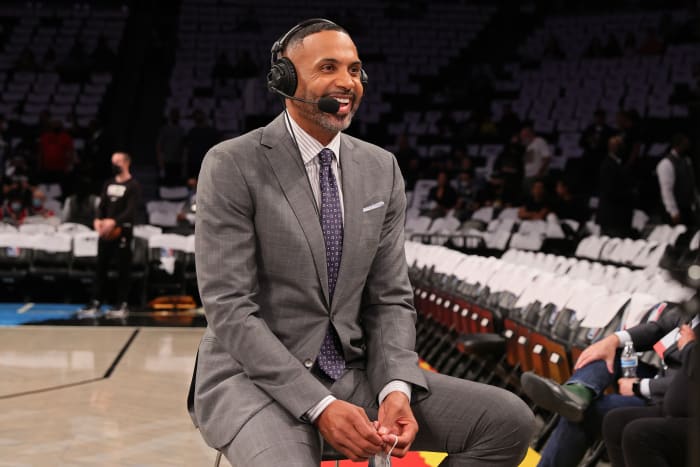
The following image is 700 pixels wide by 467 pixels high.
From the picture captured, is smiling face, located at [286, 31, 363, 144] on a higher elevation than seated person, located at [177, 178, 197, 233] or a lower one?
higher

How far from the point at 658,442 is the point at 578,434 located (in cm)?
48

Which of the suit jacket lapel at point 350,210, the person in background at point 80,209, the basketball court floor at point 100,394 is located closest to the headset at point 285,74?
the suit jacket lapel at point 350,210

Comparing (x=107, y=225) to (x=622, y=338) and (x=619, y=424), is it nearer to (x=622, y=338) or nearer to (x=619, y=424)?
(x=622, y=338)

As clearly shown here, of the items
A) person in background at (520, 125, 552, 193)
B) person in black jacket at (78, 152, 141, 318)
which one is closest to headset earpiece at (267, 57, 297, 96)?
person in black jacket at (78, 152, 141, 318)

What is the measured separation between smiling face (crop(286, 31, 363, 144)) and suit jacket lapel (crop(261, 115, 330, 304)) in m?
0.10

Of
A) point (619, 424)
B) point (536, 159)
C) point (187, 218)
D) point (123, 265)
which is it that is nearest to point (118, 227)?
point (123, 265)

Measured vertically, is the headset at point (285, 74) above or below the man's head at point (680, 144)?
above

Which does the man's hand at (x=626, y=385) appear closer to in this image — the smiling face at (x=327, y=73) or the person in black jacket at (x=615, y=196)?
the smiling face at (x=327, y=73)

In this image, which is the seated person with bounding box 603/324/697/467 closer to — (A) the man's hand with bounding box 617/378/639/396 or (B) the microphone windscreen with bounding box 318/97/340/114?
(A) the man's hand with bounding box 617/378/639/396

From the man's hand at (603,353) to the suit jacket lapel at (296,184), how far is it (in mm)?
1496

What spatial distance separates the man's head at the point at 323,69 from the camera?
8.73ft

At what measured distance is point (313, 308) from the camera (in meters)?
2.61

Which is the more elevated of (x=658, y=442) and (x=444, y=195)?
(x=658, y=442)

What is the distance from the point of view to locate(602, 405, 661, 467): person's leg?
11.3 ft
